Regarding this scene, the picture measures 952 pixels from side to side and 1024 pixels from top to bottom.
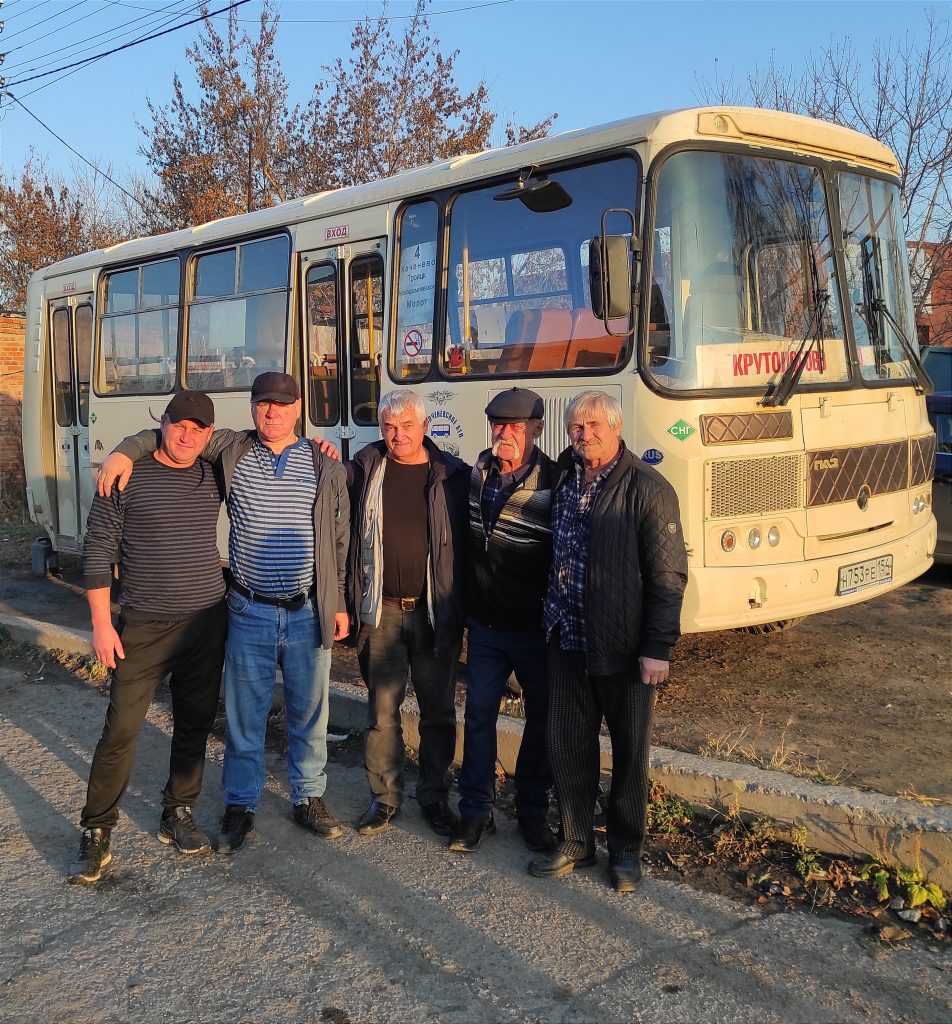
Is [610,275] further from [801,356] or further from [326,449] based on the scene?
[326,449]

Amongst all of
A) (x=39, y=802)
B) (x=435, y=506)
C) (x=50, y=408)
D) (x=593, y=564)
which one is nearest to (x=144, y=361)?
(x=50, y=408)

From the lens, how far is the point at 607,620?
374cm

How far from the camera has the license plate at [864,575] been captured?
229 inches

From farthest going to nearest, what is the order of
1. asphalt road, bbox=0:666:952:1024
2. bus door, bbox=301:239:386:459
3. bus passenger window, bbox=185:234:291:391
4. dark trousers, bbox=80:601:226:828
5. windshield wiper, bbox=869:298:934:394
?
bus passenger window, bbox=185:234:291:391 < bus door, bbox=301:239:386:459 < windshield wiper, bbox=869:298:934:394 < dark trousers, bbox=80:601:226:828 < asphalt road, bbox=0:666:952:1024

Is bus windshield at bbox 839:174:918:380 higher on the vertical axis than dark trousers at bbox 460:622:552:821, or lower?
higher

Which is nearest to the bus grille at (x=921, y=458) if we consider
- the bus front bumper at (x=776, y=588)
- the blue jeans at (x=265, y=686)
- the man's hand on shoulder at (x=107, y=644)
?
the bus front bumper at (x=776, y=588)

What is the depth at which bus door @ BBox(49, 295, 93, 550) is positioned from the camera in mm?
10352

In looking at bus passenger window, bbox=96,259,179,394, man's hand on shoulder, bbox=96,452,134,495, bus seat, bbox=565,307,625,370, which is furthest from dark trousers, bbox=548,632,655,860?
bus passenger window, bbox=96,259,179,394

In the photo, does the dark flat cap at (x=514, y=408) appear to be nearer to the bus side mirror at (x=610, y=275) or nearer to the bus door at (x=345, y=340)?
the bus side mirror at (x=610, y=275)

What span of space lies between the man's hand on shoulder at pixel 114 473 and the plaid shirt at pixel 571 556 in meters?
1.73

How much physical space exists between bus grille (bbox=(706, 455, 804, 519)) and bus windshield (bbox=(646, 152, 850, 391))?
426mm

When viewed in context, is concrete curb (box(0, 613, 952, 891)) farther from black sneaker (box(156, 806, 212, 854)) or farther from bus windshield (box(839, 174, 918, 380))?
bus windshield (box(839, 174, 918, 380))

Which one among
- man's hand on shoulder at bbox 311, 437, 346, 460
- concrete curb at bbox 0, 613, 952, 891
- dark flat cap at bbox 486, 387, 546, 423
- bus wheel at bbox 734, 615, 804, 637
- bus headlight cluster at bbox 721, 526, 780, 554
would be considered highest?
dark flat cap at bbox 486, 387, 546, 423

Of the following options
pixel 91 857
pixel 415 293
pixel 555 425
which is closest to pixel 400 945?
pixel 91 857
